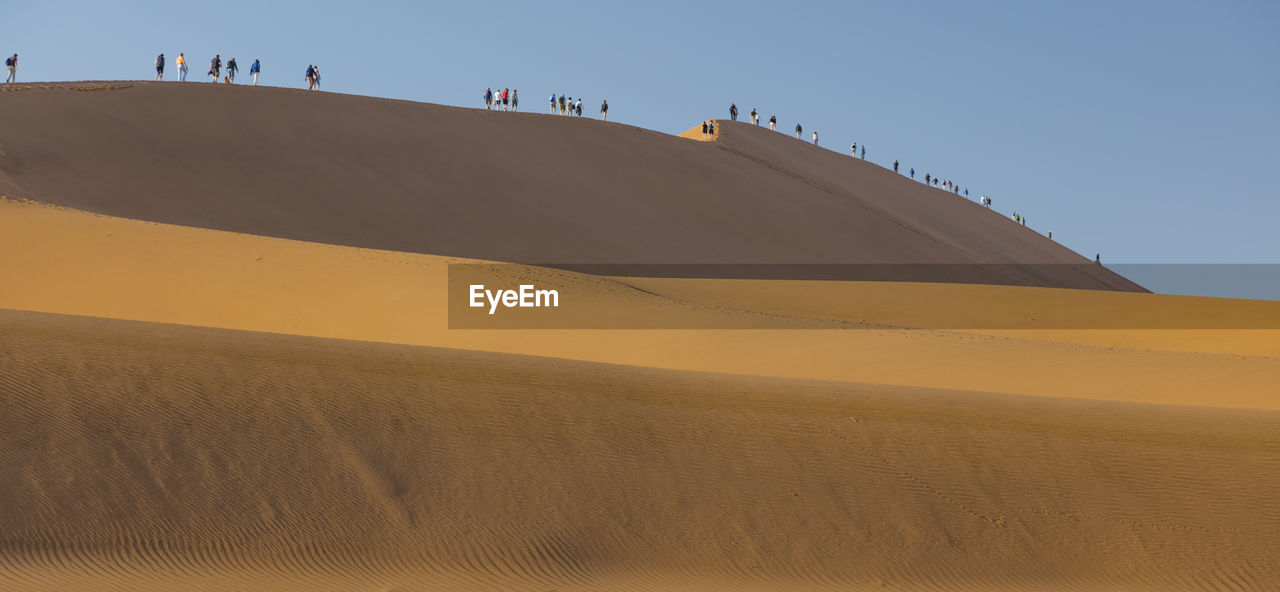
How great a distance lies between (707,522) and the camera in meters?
6.75

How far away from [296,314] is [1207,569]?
1186cm

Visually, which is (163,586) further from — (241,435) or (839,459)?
(839,459)

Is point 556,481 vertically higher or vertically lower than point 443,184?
lower

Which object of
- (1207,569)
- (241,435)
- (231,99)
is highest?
(231,99)

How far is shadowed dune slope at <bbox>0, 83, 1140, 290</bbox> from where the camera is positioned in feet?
87.7

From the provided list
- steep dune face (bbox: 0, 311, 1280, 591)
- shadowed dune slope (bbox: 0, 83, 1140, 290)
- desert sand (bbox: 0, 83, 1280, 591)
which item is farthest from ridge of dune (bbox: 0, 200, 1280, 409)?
shadowed dune slope (bbox: 0, 83, 1140, 290)

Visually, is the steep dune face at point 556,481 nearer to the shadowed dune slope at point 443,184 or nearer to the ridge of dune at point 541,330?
the ridge of dune at point 541,330

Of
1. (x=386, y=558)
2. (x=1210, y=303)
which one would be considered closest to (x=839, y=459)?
(x=386, y=558)

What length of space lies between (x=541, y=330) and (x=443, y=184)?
61.2 feet

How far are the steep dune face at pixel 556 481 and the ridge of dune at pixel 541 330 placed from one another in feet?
12.5
